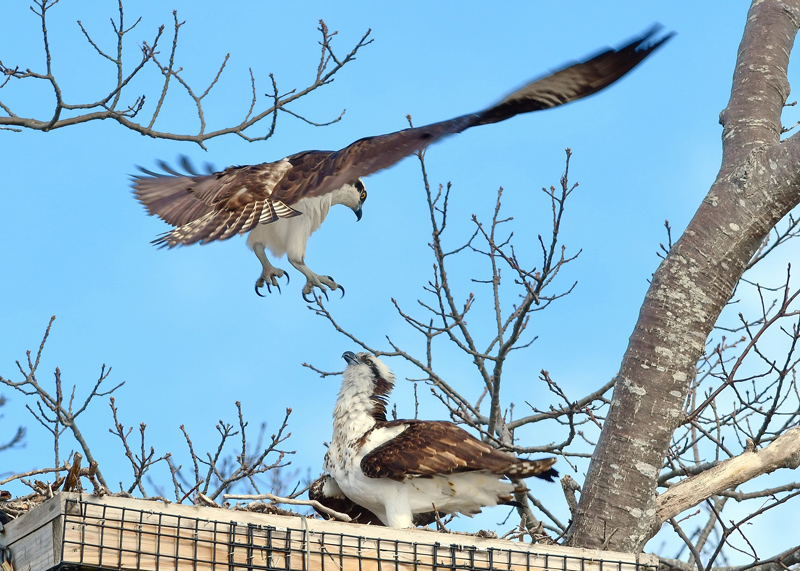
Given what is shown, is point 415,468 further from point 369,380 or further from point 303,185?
point 303,185

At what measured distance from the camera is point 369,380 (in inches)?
183

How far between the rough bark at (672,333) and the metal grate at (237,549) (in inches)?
24.7

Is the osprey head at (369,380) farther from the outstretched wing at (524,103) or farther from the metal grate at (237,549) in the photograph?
the metal grate at (237,549)

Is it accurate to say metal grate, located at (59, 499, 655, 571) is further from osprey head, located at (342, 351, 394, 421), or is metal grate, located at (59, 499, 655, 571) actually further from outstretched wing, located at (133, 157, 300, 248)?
outstretched wing, located at (133, 157, 300, 248)

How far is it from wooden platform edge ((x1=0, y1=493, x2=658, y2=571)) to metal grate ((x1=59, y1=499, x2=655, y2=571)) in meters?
0.01

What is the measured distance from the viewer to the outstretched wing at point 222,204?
17.0ft

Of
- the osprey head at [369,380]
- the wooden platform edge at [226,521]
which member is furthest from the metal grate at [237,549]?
the osprey head at [369,380]

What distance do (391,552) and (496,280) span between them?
3.02 meters

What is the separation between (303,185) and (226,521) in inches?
107

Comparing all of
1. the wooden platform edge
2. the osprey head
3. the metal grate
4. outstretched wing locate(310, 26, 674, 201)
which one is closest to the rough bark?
the wooden platform edge

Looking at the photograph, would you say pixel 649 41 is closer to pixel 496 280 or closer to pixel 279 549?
pixel 496 280

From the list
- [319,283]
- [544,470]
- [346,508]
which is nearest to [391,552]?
[544,470]

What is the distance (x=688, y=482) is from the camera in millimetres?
4188

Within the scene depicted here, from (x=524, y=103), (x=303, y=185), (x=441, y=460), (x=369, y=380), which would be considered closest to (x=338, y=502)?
(x=369, y=380)
